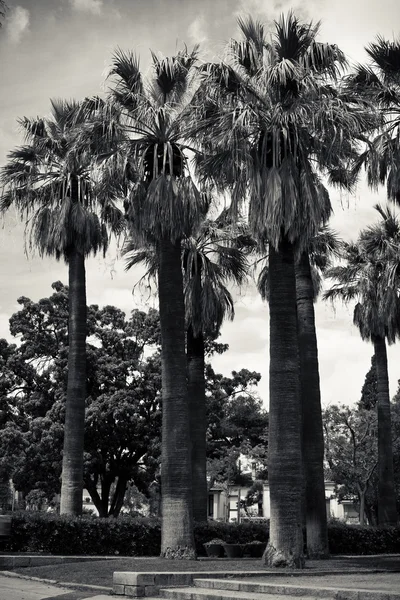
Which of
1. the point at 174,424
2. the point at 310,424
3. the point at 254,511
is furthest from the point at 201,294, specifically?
the point at 254,511

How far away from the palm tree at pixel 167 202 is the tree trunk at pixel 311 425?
19.1 ft

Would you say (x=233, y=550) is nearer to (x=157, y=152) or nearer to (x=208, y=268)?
(x=208, y=268)

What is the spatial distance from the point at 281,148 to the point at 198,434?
1075cm

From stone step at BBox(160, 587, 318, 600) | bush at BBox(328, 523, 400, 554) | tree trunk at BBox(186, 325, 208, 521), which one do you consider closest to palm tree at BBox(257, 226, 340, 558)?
tree trunk at BBox(186, 325, 208, 521)

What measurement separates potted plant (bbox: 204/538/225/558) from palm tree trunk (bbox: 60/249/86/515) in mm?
3853

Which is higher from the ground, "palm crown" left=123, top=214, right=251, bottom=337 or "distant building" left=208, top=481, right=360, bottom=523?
"palm crown" left=123, top=214, right=251, bottom=337

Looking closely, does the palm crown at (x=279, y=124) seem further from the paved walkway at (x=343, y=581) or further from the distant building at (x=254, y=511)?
the distant building at (x=254, y=511)

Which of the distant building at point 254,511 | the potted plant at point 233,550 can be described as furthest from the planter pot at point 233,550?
the distant building at point 254,511

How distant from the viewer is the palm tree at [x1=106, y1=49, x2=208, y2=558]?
19.5 m

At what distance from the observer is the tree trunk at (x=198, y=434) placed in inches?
1012

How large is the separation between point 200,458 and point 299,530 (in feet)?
29.9

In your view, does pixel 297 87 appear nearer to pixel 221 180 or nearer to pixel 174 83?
pixel 221 180

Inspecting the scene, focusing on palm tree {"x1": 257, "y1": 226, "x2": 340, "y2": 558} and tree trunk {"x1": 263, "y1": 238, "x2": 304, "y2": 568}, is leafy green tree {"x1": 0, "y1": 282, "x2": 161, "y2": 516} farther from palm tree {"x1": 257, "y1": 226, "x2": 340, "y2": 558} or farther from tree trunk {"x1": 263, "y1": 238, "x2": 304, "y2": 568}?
tree trunk {"x1": 263, "y1": 238, "x2": 304, "y2": 568}

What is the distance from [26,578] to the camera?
649 inches
